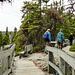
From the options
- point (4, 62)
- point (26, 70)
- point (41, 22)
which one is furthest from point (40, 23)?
point (4, 62)

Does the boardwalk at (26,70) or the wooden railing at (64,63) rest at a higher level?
the wooden railing at (64,63)

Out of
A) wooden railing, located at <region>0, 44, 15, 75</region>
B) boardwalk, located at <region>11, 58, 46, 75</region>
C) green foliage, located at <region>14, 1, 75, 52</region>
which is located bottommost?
boardwalk, located at <region>11, 58, 46, 75</region>

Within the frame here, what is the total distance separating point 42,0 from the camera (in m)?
23.2

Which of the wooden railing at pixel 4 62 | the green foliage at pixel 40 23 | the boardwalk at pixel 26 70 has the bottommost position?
the boardwalk at pixel 26 70

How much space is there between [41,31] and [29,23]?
3043 mm

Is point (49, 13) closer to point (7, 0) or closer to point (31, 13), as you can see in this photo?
point (31, 13)

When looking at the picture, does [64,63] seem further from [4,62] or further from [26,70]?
[26,70]

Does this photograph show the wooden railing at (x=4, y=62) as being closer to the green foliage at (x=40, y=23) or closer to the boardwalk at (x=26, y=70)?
the boardwalk at (x=26, y=70)

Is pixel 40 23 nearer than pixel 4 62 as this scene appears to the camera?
No

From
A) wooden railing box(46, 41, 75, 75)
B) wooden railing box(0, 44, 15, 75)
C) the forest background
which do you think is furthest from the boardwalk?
the forest background

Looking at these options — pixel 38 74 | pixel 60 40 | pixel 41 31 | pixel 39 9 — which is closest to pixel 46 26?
pixel 41 31

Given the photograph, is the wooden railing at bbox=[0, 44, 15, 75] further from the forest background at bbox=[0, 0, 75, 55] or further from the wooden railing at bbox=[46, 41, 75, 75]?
the forest background at bbox=[0, 0, 75, 55]

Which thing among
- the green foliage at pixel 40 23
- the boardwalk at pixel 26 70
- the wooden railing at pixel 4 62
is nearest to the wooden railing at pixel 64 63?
the boardwalk at pixel 26 70

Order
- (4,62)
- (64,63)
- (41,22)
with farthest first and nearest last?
(41,22) < (4,62) < (64,63)
